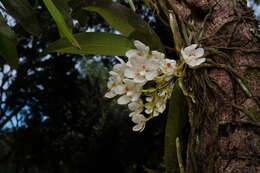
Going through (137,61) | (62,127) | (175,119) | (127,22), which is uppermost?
(62,127)

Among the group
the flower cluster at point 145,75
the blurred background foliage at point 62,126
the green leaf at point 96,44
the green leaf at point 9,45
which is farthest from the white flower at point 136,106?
the blurred background foliage at point 62,126

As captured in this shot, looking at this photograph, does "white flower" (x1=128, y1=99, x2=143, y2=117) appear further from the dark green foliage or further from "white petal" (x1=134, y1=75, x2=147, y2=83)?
the dark green foliage

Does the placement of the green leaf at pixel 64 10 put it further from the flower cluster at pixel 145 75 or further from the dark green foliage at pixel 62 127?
the dark green foliage at pixel 62 127

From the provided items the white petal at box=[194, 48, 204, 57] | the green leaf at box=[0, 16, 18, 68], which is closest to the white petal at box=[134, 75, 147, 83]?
the white petal at box=[194, 48, 204, 57]

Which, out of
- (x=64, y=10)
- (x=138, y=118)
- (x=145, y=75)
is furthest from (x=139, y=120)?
(x=64, y=10)

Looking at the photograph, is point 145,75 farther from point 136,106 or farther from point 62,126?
point 62,126

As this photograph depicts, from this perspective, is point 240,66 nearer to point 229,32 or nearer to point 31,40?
point 229,32

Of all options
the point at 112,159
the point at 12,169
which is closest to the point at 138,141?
the point at 112,159
